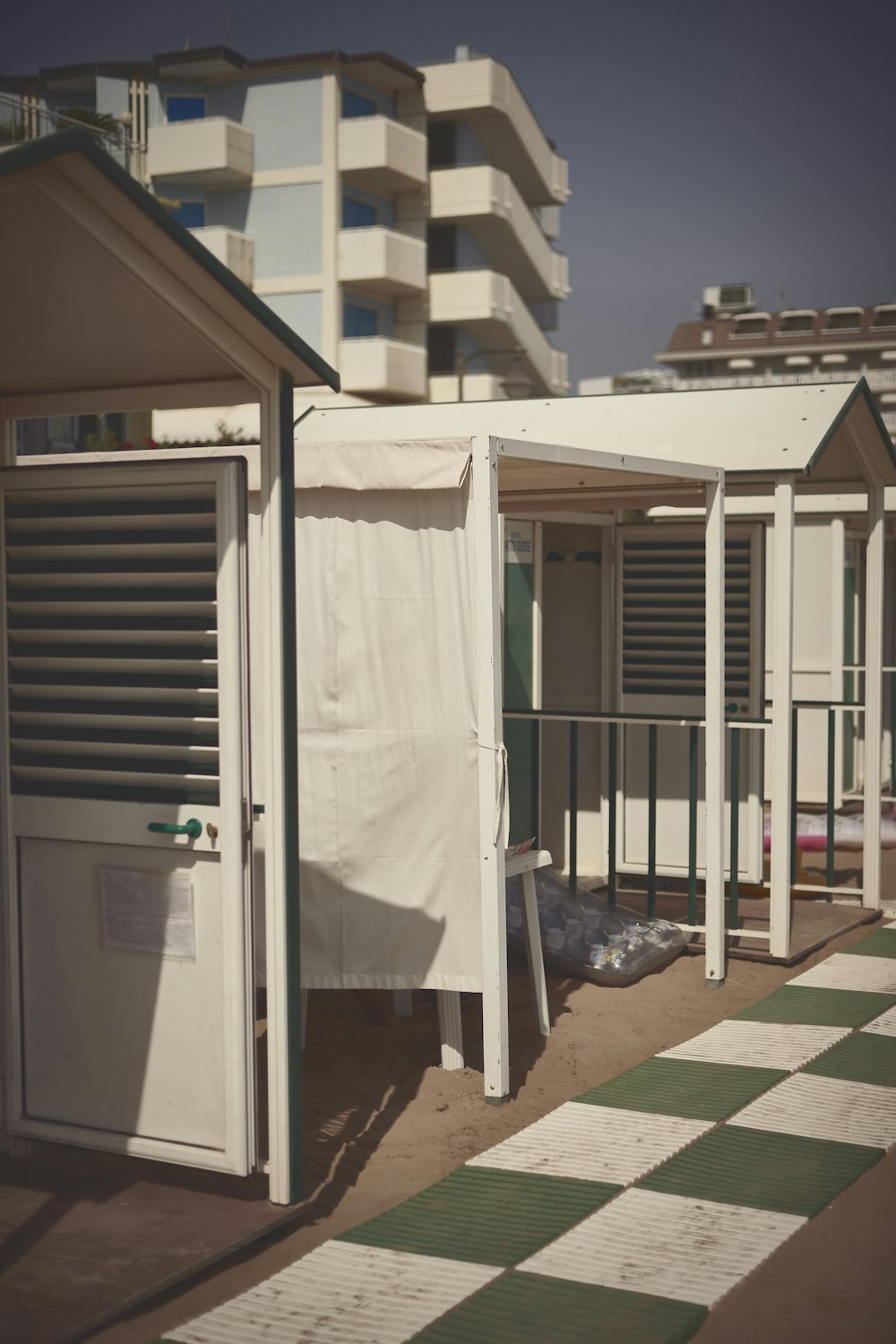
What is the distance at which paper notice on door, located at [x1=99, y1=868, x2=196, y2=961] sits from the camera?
13.7 ft

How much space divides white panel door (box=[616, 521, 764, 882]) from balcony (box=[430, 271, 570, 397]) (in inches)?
1155

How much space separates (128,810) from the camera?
425 cm

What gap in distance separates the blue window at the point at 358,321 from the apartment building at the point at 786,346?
3479 cm

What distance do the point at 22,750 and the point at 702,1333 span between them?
2.51 m

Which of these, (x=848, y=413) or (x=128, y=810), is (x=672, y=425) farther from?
(x=128, y=810)

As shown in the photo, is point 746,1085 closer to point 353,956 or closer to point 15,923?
point 353,956

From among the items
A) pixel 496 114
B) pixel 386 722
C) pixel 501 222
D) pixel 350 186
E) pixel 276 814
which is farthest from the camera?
pixel 501 222

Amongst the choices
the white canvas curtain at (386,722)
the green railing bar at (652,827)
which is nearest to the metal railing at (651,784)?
the green railing bar at (652,827)

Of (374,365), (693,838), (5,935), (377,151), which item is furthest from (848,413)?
(377,151)

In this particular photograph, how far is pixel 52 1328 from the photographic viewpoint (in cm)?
343

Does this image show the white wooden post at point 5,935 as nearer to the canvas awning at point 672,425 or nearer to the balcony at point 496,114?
the canvas awning at point 672,425

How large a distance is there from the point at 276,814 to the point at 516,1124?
1.64m

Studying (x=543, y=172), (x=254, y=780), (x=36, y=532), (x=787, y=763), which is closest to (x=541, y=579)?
(x=787, y=763)

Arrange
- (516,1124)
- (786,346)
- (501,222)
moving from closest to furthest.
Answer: (516,1124) < (501,222) < (786,346)
